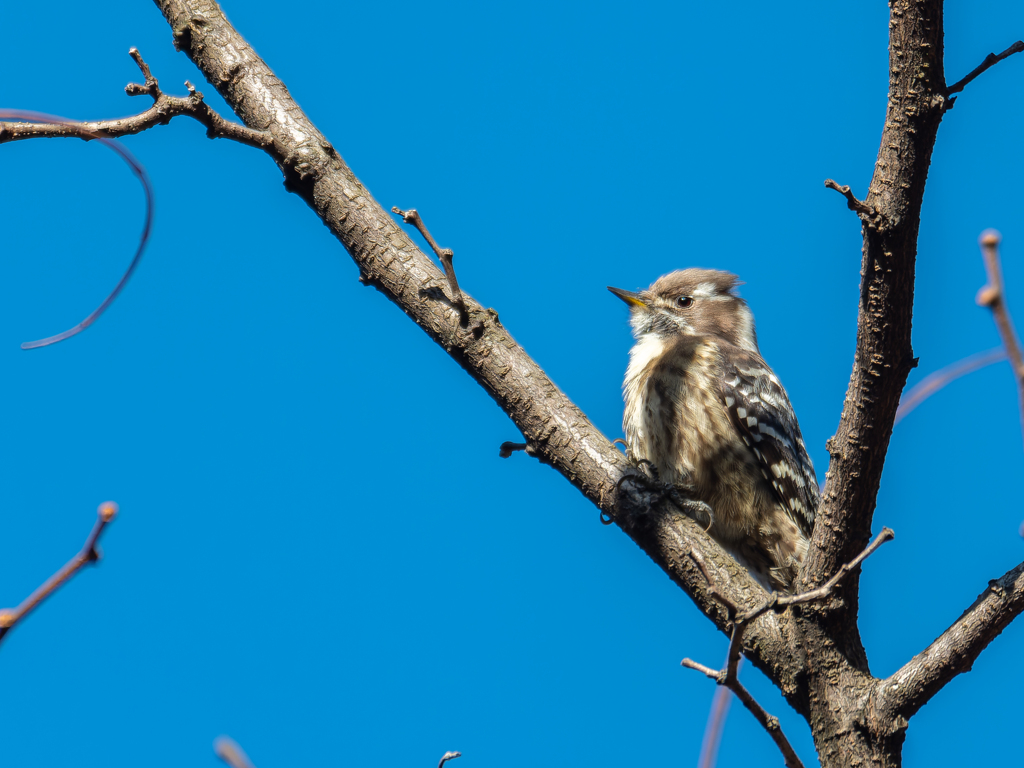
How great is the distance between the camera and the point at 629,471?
13.8ft

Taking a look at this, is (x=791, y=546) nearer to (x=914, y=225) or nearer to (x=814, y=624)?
(x=814, y=624)

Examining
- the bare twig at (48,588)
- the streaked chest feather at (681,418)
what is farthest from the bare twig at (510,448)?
the bare twig at (48,588)

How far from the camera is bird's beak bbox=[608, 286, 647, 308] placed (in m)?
6.78

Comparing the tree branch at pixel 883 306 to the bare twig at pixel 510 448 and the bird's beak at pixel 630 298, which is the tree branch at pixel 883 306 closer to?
the bare twig at pixel 510 448

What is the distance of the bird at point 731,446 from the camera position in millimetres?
5480

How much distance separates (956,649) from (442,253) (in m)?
2.34

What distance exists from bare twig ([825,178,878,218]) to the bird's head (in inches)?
143

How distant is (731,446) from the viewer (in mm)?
5609

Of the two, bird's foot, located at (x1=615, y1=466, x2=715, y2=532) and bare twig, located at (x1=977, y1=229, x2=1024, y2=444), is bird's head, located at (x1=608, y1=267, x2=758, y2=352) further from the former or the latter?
bare twig, located at (x1=977, y1=229, x2=1024, y2=444)

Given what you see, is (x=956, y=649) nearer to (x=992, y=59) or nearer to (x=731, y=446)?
(x=992, y=59)

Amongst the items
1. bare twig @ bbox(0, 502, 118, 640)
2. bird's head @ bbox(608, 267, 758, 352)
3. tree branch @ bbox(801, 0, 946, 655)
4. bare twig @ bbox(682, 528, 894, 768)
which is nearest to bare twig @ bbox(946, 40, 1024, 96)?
tree branch @ bbox(801, 0, 946, 655)

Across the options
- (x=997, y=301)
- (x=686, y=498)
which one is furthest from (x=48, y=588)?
(x=686, y=498)

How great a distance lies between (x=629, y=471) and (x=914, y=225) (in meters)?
1.68

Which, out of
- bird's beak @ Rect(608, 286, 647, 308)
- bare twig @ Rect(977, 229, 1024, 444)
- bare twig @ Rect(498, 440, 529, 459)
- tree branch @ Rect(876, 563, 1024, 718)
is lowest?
bare twig @ Rect(977, 229, 1024, 444)
